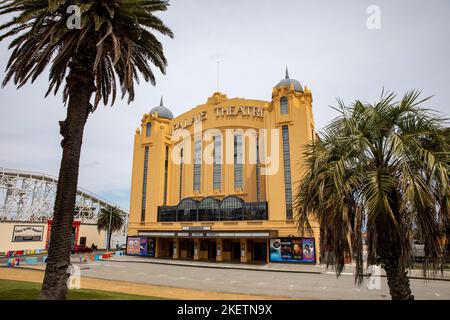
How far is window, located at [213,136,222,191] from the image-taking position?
49.5 metres

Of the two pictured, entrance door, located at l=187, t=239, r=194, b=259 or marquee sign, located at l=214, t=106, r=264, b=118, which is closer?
entrance door, located at l=187, t=239, r=194, b=259

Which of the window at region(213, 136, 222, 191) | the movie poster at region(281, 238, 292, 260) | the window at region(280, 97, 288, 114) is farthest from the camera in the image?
the window at region(213, 136, 222, 191)

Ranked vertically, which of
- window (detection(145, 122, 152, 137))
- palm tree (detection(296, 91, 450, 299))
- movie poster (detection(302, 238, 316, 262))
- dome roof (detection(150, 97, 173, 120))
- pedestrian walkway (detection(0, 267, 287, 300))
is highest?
dome roof (detection(150, 97, 173, 120))

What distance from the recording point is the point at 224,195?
48094 mm

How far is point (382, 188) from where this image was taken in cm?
698

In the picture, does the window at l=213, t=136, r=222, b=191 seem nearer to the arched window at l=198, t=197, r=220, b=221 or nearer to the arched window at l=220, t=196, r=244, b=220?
the arched window at l=198, t=197, r=220, b=221

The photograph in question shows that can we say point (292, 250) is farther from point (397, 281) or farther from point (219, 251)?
point (397, 281)

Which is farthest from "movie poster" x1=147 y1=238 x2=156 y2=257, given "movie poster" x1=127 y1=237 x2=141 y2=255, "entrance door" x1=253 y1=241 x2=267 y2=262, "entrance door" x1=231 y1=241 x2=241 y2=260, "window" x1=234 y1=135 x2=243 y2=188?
"entrance door" x1=253 y1=241 x2=267 y2=262

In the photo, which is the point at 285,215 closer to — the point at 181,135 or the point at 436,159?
the point at 181,135

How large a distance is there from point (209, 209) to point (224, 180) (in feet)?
19.4

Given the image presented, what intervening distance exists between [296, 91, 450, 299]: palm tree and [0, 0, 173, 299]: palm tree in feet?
31.6

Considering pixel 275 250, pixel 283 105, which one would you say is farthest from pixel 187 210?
pixel 283 105

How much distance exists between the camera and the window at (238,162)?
4775cm

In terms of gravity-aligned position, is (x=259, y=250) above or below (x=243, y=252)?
above
